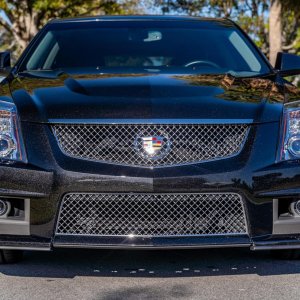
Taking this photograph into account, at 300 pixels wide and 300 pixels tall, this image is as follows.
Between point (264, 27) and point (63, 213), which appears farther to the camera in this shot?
point (264, 27)

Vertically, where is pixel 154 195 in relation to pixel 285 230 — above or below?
above

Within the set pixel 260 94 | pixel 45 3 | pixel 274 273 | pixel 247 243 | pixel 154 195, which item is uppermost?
pixel 260 94

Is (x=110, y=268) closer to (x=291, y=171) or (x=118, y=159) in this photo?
(x=118, y=159)

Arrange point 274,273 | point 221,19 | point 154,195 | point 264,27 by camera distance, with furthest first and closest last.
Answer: point 264,27 < point 221,19 < point 274,273 < point 154,195

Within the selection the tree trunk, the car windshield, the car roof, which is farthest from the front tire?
the tree trunk

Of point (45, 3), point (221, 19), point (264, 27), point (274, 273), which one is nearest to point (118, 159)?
point (274, 273)

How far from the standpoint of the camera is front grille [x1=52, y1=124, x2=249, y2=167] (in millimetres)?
4445

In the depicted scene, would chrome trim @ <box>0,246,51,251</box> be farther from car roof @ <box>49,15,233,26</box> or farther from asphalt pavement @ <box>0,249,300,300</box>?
car roof @ <box>49,15,233,26</box>

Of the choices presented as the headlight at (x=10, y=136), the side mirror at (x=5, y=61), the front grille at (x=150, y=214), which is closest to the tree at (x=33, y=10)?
the side mirror at (x=5, y=61)

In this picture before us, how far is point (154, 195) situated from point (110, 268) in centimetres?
74

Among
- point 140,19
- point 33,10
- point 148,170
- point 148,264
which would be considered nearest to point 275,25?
point 33,10

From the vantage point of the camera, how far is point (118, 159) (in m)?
4.44

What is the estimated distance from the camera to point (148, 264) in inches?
198

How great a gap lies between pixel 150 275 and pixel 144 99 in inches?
40.5
